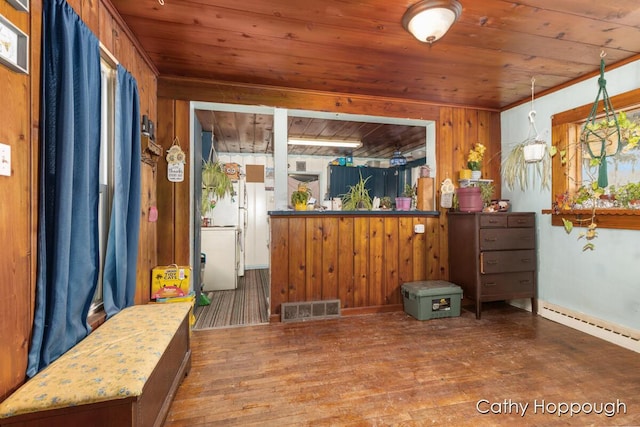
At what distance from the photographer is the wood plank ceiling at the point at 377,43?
1.77 meters

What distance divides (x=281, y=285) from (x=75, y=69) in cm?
223

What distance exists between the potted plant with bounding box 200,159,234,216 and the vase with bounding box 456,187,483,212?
9.70 ft

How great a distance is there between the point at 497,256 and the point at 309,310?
1.96 metres

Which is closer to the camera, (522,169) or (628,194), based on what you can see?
(628,194)

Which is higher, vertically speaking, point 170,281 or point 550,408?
point 170,281

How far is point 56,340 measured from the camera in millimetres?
1281

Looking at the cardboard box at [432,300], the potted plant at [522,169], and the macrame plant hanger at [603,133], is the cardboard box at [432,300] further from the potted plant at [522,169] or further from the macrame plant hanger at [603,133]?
the macrame plant hanger at [603,133]

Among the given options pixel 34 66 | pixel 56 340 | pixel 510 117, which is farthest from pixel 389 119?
pixel 56 340

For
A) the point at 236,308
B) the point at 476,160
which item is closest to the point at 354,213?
the point at 476,160

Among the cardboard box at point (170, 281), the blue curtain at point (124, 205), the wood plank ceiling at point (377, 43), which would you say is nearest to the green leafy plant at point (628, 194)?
the wood plank ceiling at point (377, 43)

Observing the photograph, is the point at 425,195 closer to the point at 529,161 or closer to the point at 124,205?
the point at 529,161

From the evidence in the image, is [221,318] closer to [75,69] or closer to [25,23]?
[75,69]

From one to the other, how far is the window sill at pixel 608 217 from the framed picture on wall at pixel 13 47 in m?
3.80

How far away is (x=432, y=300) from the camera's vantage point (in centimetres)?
293
